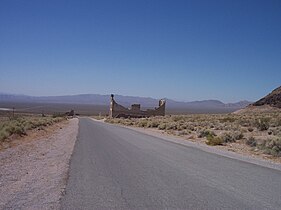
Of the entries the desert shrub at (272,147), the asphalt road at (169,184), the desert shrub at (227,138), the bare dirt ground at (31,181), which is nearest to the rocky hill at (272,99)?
the desert shrub at (227,138)

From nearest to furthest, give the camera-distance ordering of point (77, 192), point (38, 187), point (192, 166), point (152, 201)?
point (152, 201)
point (77, 192)
point (38, 187)
point (192, 166)

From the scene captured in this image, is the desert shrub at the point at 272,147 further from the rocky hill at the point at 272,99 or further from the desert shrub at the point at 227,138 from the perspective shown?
the rocky hill at the point at 272,99

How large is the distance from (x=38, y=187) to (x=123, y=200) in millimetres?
2940

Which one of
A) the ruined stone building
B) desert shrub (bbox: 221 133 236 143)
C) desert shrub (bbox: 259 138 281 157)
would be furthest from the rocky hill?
desert shrub (bbox: 259 138 281 157)

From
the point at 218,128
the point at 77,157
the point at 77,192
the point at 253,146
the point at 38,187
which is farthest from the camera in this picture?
the point at 218,128

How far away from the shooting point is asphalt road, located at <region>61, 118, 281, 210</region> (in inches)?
335

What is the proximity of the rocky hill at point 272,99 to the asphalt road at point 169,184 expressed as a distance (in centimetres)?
8717

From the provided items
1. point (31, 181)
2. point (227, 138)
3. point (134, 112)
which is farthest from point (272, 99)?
point (31, 181)

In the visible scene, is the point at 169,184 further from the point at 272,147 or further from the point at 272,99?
the point at 272,99

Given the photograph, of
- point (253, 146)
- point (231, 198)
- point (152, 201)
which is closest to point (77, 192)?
point (152, 201)

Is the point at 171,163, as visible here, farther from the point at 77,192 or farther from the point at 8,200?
the point at 8,200

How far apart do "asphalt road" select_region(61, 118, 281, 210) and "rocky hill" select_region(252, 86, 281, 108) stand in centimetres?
8717

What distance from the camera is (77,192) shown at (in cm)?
955

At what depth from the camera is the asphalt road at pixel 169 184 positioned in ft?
27.9
